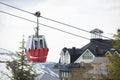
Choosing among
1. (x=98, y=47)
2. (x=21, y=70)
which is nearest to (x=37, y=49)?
(x=21, y=70)

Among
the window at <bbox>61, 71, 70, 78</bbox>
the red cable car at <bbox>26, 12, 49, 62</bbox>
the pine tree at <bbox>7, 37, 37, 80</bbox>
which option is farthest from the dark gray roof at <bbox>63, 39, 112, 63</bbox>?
the red cable car at <bbox>26, 12, 49, 62</bbox>

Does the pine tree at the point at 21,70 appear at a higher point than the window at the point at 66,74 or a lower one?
lower

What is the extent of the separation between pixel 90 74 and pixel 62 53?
563 inches

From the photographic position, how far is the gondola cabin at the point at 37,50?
53.9 feet

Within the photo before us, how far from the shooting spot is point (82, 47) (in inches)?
2766

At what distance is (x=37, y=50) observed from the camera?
16594 mm

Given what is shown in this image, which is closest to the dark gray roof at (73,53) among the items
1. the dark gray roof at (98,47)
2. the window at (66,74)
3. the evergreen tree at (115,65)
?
the dark gray roof at (98,47)

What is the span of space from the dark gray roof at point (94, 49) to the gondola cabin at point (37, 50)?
152ft

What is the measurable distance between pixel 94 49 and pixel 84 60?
Answer: 103 inches

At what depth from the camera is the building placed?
57.9 metres

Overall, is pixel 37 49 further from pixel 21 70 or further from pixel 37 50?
pixel 21 70

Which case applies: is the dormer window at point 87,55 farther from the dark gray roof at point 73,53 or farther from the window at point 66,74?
the window at point 66,74

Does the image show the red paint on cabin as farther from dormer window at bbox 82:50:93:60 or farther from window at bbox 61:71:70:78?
window at bbox 61:71:70:78

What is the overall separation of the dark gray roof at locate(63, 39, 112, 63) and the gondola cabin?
4631 centimetres
